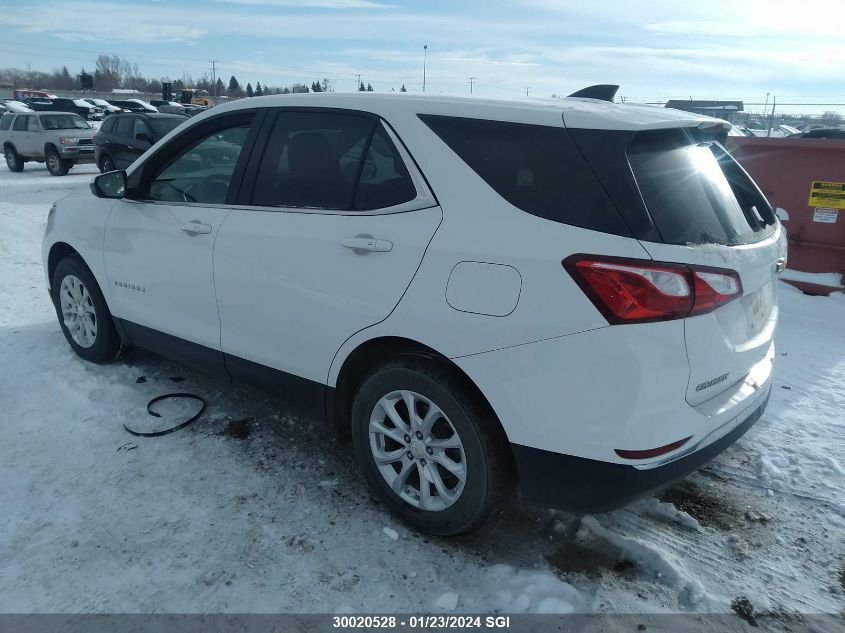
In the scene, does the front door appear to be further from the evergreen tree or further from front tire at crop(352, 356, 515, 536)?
the evergreen tree

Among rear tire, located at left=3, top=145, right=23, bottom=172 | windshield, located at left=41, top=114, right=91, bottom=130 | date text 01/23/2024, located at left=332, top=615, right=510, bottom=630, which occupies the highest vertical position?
windshield, located at left=41, top=114, right=91, bottom=130

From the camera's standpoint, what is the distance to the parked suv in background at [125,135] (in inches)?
599

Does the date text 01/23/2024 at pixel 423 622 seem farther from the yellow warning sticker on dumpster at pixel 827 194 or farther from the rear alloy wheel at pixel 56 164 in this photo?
the rear alloy wheel at pixel 56 164

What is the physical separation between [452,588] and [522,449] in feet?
2.14

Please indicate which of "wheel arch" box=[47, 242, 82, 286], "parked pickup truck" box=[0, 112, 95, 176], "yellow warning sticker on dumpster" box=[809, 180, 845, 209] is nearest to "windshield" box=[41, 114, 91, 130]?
"parked pickup truck" box=[0, 112, 95, 176]

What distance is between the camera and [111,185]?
13.6 ft

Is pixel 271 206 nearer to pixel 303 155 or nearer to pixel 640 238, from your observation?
pixel 303 155

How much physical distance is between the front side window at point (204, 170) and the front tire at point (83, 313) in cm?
97

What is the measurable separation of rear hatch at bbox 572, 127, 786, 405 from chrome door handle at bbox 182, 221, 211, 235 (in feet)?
6.74

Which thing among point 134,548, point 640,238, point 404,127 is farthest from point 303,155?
point 134,548

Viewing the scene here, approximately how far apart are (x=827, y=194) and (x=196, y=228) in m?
6.80

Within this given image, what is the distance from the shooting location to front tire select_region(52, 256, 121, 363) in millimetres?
4457

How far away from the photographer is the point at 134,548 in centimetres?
276

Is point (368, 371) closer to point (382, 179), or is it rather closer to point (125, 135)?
point (382, 179)
